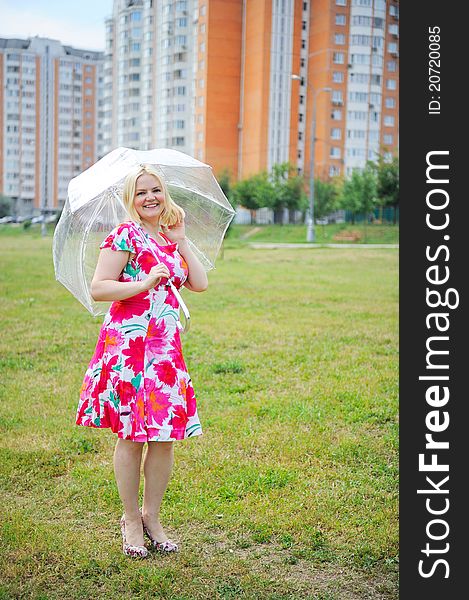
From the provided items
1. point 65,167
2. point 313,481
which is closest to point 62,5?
point 313,481

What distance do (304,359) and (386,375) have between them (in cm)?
80

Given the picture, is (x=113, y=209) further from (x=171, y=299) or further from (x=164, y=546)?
(x=164, y=546)

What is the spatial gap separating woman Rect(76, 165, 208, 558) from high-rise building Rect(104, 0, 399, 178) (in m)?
0.92

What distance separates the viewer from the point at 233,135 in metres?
14.7

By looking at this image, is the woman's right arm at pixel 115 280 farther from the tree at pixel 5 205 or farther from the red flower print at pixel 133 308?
the tree at pixel 5 205

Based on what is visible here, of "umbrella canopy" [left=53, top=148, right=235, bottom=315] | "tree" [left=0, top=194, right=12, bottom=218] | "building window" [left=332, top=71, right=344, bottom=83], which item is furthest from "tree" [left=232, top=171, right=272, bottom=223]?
"umbrella canopy" [left=53, top=148, right=235, bottom=315]

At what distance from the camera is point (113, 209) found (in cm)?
309

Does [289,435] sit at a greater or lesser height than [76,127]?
lesser

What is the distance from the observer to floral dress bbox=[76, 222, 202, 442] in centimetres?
278

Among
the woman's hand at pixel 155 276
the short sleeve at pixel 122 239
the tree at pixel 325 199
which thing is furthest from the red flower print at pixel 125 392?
the tree at pixel 325 199

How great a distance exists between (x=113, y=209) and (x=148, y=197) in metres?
0.31

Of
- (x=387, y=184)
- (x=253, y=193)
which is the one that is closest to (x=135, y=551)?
(x=387, y=184)

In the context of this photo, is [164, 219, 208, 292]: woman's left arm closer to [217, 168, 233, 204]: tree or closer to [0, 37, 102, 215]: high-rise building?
[0, 37, 102, 215]: high-rise building

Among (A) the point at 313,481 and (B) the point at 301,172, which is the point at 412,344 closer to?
(A) the point at 313,481
